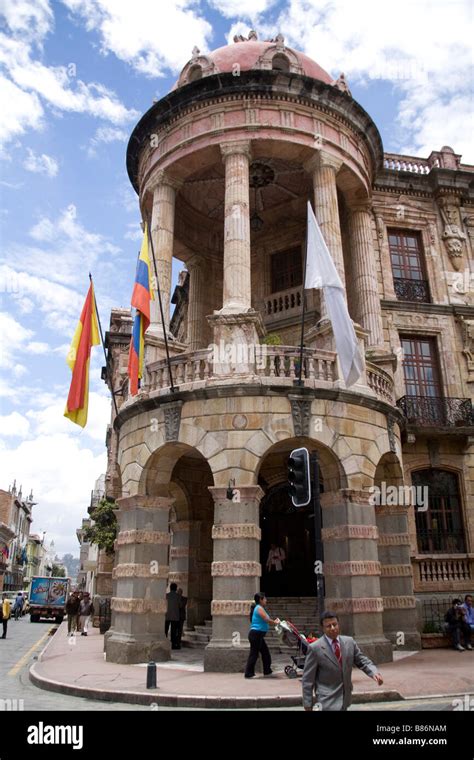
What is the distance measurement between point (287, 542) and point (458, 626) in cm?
547

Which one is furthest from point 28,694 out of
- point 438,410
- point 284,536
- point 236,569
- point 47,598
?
point 47,598

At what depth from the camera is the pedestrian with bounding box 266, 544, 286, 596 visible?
1823 cm

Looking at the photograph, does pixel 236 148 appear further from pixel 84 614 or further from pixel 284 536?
pixel 84 614

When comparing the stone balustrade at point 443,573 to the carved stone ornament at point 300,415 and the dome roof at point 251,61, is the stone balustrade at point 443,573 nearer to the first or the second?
the carved stone ornament at point 300,415

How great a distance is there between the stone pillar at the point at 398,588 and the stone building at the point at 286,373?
0.12 feet

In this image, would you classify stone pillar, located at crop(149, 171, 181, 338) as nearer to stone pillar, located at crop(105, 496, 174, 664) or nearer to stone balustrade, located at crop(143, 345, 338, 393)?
stone balustrade, located at crop(143, 345, 338, 393)

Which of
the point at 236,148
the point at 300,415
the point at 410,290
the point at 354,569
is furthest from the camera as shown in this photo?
the point at 410,290

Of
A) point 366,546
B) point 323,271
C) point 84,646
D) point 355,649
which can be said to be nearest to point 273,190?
point 323,271

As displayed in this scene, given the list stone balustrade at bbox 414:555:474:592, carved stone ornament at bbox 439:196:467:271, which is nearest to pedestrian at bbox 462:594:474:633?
stone balustrade at bbox 414:555:474:592

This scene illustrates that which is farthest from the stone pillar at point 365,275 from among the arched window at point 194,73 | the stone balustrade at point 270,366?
the arched window at point 194,73

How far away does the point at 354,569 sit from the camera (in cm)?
1281

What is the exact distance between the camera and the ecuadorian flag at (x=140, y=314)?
14461 millimetres

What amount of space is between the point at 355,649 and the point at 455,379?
15.2 m

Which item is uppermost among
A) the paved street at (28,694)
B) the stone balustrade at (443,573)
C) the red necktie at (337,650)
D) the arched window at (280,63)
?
the arched window at (280,63)
